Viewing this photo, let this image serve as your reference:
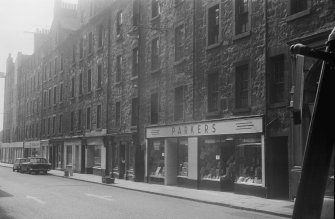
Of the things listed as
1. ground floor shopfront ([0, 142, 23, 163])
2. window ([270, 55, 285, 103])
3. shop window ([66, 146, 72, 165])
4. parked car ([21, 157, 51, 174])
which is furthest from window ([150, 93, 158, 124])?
ground floor shopfront ([0, 142, 23, 163])

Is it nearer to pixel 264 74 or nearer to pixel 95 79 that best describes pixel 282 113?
pixel 264 74

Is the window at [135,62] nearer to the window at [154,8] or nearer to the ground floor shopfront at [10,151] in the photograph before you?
the window at [154,8]

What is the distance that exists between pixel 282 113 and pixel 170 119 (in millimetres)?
9049

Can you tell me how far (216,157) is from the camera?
20453 mm

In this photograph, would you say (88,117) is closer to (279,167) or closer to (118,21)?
(118,21)

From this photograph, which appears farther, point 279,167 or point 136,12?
point 136,12

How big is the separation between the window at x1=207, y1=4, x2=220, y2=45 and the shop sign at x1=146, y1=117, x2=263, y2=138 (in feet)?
13.0

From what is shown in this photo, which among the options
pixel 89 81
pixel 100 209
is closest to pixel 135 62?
pixel 89 81

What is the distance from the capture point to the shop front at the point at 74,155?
1528 inches

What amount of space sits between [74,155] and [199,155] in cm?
2125

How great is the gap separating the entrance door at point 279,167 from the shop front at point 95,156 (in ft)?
60.7

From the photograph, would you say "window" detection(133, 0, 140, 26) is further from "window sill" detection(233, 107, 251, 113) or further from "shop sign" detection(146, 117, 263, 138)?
"window sill" detection(233, 107, 251, 113)

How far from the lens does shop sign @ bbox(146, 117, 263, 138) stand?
17766 millimetres

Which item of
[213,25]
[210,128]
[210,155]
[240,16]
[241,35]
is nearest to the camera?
[241,35]
